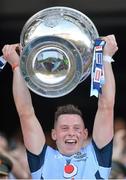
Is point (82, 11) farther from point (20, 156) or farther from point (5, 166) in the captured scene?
point (5, 166)

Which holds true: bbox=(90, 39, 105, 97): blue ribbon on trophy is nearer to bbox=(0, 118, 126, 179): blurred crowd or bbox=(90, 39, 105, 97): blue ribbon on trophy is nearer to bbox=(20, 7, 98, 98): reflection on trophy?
bbox=(20, 7, 98, 98): reflection on trophy

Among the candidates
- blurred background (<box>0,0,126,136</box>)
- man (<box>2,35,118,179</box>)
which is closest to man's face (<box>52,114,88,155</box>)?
man (<box>2,35,118,179</box>)

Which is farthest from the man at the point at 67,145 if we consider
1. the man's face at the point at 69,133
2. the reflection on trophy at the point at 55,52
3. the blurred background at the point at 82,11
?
the blurred background at the point at 82,11

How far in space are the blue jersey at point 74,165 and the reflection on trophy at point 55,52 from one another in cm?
31

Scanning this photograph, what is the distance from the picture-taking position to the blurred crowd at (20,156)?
4830mm

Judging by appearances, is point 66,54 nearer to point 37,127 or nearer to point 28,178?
point 37,127

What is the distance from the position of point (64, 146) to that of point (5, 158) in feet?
3.93

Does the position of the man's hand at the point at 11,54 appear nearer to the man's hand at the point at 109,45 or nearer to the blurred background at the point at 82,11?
the man's hand at the point at 109,45

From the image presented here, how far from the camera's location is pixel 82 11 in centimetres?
571

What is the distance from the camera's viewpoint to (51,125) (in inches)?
240

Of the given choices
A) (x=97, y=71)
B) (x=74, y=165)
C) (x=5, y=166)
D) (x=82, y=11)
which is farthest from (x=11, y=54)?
(x=82, y=11)

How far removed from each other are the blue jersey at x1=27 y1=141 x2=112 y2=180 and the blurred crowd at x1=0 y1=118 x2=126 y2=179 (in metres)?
0.69

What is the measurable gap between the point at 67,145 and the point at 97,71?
40 cm

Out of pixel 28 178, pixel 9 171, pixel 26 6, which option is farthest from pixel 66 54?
pixel 26 6
